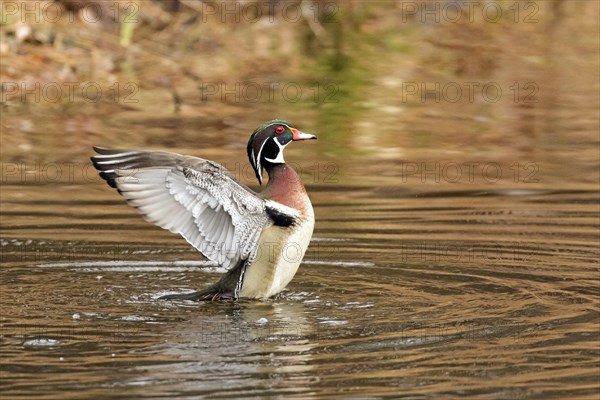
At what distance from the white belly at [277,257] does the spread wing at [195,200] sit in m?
0.07

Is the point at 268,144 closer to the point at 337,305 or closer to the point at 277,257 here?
the point at 277,257

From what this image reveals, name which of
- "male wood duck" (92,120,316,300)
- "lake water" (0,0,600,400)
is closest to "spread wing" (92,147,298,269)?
"male wood duck" (92,120,316,300)

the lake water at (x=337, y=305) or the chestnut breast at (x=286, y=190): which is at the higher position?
the chestnut breast at (x=286, y=190)

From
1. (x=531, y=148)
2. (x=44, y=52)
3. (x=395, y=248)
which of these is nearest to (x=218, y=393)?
(x=395, y=248)

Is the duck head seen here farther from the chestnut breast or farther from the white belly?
the white belly

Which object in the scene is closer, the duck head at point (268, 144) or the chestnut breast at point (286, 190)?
the chestnut breast at point (286, 190)

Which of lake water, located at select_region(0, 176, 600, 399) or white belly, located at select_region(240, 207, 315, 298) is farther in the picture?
white belly, located at select_region(240, 207, 315, 298)

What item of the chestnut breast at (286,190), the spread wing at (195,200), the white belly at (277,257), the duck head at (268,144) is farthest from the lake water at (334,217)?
the duck head at (268,144)

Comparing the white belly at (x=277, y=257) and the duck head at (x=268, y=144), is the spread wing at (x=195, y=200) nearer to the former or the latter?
the white belly at (x=277, y=257)

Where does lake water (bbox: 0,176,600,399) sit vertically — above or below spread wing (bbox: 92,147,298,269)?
below

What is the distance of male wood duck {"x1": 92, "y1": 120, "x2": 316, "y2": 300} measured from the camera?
28.4 ft

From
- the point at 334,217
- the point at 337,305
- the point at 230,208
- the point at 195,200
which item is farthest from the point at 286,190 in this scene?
the point at 334,217

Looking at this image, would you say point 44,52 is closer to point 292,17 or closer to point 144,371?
point 292,17

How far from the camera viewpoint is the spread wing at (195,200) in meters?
8.62
